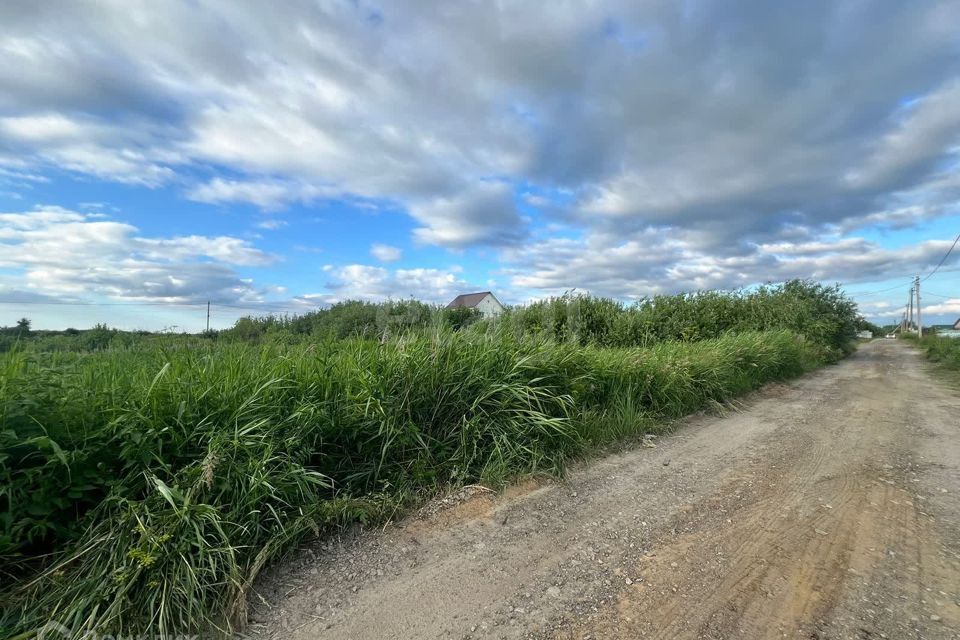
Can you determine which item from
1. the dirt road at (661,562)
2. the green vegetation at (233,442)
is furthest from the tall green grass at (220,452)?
the dirt road at (661,562)

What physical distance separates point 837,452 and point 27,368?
22.2 ft

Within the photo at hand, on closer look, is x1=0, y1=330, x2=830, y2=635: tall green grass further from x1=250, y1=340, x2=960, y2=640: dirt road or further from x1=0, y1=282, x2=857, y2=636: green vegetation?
x1=250, y1=340, x2=960, y2=640: dirt road

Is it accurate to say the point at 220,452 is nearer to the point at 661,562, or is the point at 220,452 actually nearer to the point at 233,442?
the point at 233,442

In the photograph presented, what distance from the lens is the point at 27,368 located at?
2533mm

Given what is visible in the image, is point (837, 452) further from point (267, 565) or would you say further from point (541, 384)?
point (267, 565)

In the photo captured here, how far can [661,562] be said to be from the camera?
2494mm

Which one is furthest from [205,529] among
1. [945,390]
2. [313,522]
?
[945,390]

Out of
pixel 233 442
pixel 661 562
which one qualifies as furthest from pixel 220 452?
pixel 661 562

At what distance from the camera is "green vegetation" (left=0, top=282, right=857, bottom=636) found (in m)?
2.00

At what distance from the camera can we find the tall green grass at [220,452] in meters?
Answer: 1.99

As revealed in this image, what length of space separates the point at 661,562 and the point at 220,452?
2.56 meters

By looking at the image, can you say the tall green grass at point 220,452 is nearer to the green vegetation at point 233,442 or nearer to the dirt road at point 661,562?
the green vegetation at point 233,442

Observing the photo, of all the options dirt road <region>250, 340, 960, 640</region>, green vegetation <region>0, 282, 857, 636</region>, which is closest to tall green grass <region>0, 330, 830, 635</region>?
→ green vegetation <region>0, 282, 857, 636</region>

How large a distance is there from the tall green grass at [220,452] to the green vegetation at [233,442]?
1 cm
